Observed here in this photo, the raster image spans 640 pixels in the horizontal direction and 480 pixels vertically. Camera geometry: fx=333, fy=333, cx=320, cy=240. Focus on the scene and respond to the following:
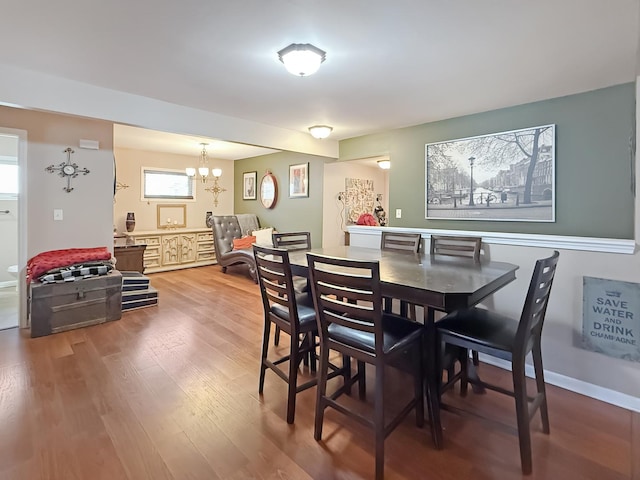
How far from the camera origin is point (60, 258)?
3459 millimetres

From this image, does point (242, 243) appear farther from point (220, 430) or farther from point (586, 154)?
point (586, 154)

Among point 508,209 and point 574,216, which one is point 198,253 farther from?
point 574,216

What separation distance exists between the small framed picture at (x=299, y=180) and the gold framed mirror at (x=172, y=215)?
2.44 metres

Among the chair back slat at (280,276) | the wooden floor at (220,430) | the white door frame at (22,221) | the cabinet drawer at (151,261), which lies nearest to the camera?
the wooden floor at (220,430)

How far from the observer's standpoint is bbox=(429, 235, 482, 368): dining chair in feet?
9.07

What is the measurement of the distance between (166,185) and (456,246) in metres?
6.01

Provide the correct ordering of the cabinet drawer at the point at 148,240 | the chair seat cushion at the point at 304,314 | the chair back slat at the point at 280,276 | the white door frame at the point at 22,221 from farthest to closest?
the cabinet drawer at the point at 148,240 → the white door frame at the point at 22,221 → the chair seat cushion at the point at 304,314 → the chair back slat at the point at 280,276

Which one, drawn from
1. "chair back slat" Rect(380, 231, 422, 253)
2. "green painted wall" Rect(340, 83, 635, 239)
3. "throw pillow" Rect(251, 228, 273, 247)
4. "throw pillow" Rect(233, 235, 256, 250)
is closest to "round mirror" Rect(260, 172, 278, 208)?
"throw pillow" Rect(251, 228, 273, 247)

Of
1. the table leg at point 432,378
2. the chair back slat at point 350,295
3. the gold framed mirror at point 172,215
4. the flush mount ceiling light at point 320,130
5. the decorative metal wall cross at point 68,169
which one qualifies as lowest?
the table leg at point 432,378

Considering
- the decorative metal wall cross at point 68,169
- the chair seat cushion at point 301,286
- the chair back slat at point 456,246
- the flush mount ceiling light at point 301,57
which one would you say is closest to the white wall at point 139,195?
the decorative metal wall cross at point 68,169

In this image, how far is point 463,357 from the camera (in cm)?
224

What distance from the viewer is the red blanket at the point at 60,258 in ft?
10.8

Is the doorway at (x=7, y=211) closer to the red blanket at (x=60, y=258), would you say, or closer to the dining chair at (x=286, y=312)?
the red blanket at (x=60, y=258)

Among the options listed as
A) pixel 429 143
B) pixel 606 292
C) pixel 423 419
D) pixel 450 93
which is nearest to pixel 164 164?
pixel 429 143
